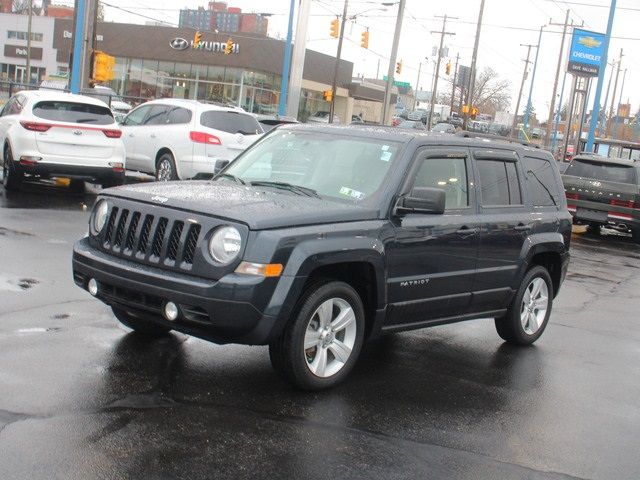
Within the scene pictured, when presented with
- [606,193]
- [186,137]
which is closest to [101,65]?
[186,137]

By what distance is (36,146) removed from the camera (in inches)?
553

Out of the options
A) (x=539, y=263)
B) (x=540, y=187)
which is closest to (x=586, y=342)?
(x=539, y=263)

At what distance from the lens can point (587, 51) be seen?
4497cm

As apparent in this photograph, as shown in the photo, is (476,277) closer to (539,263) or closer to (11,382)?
(539,263)

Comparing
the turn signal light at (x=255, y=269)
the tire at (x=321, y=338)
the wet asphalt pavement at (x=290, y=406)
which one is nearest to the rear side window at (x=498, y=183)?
the wet asphalt pavement at (x=290, y=406)

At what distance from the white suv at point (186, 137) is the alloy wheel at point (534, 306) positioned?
29.5ft

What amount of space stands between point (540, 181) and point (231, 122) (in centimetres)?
1002

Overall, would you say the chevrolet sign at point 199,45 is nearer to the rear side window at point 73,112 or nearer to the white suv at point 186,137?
the white suv at point 186,137

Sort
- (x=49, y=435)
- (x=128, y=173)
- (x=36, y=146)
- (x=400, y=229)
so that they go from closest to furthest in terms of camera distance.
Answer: (x=49, y=435) < (x=400, y=229) < (x=36, y=146) < (x=128, y=173)

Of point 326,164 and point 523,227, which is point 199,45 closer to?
point 523,227

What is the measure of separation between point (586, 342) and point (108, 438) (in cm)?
529

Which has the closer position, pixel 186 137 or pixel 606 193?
pixel 186 137

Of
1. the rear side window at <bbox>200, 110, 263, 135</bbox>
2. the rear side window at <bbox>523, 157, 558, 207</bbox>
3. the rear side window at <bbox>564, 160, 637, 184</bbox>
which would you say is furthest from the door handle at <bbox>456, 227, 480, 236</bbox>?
the rear side window at <bbox>564, 160, 637, 184</bbox>

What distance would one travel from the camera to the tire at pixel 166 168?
16781 mm
